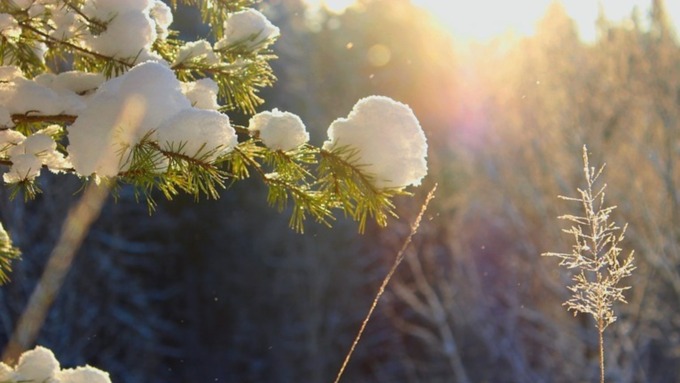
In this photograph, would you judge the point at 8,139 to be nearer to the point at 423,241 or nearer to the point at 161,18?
the point at 161,18

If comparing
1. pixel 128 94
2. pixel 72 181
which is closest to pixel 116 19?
pixel 128 94

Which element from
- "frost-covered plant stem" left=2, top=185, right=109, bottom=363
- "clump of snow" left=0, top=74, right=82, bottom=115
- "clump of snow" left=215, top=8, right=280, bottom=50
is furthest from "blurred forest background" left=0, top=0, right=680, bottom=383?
"clump of snow" left=0, top=74, right=82, bottom=115

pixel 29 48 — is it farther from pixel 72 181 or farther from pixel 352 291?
pixel 352 291

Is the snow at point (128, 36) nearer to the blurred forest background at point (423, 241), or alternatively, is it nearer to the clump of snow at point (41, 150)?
the clump of snow at point (41, 150)

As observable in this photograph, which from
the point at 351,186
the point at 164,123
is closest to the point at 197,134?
the point at 164,123

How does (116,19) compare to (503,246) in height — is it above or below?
below

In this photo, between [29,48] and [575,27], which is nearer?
[29,48]

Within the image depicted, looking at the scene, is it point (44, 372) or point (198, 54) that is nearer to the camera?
point (44, 372)
